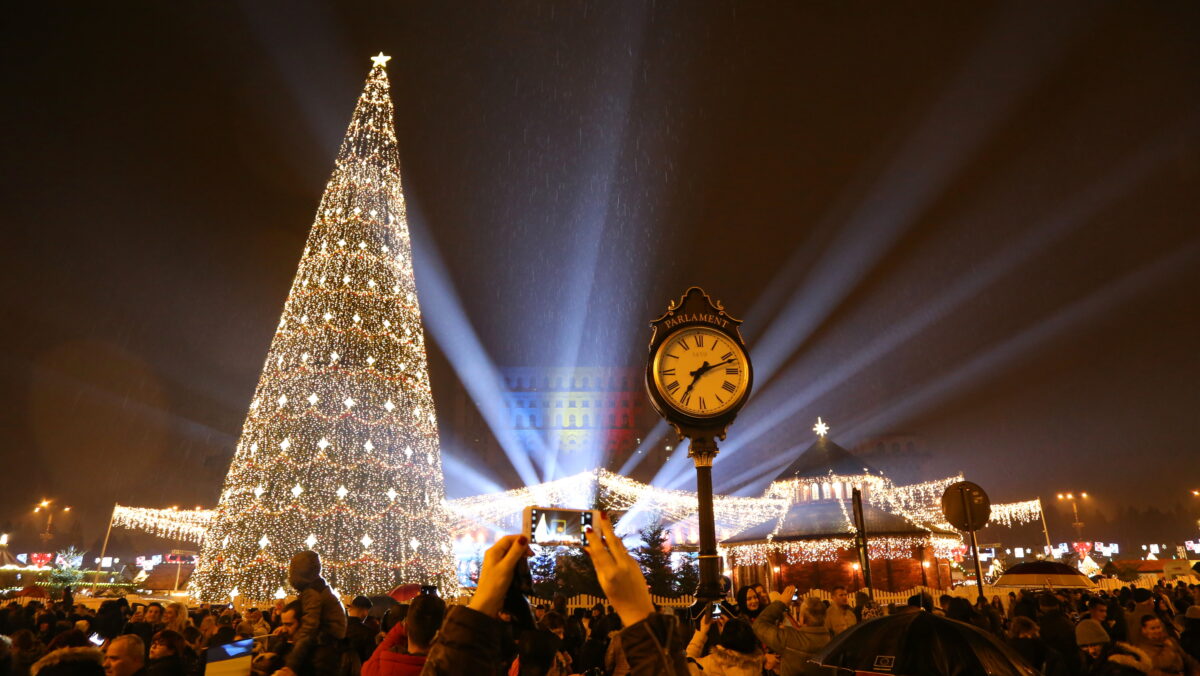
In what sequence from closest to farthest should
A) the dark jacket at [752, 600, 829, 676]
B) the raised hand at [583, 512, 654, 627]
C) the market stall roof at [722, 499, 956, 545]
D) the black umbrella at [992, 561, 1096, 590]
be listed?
1. the raised hand at [583, 512, 654, 627]
2. the dark jacket at [752, 600, 829, 676]
3. the black umbrella at [992, 561, 1096, 590]
4. the market stall roof at [722, 499, 956, 545]

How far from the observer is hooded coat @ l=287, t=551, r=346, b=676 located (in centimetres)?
443

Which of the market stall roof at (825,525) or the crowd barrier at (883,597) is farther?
the market stall roof at (825,525)

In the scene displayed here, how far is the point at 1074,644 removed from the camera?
626 centimetres

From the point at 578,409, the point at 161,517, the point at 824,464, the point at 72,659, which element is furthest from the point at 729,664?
the point at 578,409

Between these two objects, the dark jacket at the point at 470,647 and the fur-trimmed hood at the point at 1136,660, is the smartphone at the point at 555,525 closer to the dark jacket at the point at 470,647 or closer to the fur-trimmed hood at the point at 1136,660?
the dark jacket at the point at 470,647

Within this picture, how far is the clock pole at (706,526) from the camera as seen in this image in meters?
5.95

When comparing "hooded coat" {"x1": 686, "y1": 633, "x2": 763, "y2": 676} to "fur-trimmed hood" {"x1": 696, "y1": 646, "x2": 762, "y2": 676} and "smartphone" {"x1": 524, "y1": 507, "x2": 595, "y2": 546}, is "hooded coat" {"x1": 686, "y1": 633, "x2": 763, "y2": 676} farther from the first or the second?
"smartphone" {"x1": 524, "y1": 507, "x2": 595, "y2": 546}

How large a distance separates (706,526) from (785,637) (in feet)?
3.84

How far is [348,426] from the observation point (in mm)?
18906

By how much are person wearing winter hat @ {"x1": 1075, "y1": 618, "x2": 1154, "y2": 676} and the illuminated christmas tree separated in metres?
16.5

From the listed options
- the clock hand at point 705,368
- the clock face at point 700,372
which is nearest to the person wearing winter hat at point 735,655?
the clock face at point 700,372

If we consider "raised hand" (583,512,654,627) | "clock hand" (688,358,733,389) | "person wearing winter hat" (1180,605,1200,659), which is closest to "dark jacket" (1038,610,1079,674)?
"person wearing winter hat" (1180,605,1200,659)

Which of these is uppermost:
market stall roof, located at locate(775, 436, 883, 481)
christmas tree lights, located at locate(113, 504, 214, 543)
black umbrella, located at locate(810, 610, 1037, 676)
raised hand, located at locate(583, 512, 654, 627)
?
market stall roof, located at locate(775, 436, 883, 481)

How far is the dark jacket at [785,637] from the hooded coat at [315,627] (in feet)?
10.2
